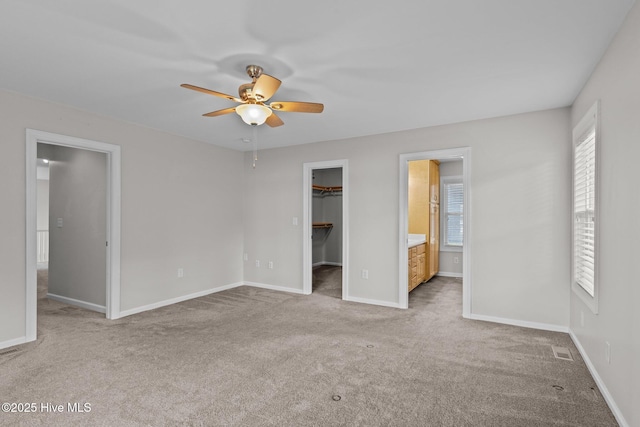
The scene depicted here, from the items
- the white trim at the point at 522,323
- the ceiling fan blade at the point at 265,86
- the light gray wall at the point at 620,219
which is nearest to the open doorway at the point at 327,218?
the white trim at the point at 522,323

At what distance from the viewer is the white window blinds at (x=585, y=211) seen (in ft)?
8.95

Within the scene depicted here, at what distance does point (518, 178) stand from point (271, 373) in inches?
127

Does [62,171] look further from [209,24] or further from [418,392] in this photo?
[418,392]

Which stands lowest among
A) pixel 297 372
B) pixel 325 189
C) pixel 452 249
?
pixel 297 372

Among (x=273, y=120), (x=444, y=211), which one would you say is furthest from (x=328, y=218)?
(x=273, y=120)

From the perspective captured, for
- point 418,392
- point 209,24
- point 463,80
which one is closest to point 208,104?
point 209,24

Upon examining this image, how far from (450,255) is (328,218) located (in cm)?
302

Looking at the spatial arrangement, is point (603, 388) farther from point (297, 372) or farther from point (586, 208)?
point (297, 372)

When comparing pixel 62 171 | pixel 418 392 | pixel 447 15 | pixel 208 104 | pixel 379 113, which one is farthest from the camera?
pixel 62 171

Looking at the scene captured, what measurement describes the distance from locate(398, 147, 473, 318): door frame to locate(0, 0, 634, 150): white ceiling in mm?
633

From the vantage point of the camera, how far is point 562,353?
302cm

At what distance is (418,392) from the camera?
93.8 inches

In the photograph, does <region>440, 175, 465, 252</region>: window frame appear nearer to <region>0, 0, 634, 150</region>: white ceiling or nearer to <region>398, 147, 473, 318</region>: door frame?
<region>398, 147, 473, 318</region>: door frame

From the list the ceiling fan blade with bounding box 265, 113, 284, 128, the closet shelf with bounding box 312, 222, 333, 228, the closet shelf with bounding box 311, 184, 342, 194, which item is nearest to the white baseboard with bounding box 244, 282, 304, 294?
the closet shelf with bounding box 312, 222, 333, 228
